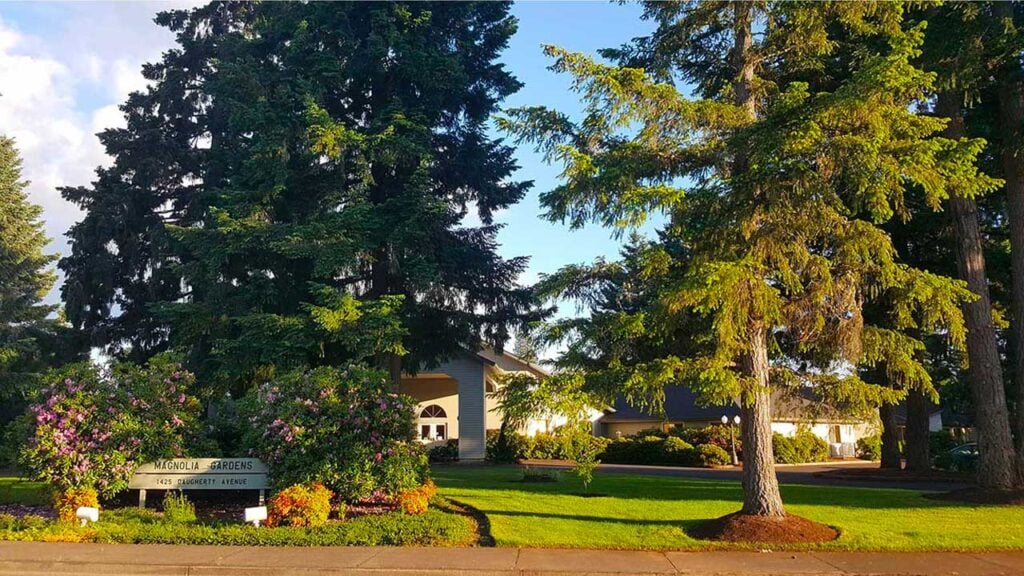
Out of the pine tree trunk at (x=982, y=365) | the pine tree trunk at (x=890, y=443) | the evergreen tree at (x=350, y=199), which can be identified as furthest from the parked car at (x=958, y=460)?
the evergreen tree at (x=350, y=199)

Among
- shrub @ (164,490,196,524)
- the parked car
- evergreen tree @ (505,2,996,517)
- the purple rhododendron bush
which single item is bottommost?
the parked car

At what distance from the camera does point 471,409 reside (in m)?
32.8

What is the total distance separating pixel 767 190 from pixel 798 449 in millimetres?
29713

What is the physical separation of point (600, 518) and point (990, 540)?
5778mm

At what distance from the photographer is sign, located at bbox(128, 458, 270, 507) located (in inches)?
534

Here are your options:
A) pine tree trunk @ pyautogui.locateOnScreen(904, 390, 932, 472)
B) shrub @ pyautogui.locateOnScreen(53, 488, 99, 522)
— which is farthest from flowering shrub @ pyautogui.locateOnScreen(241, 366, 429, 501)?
pine tree trunk @ pyautogui.locateOnScreen(904, 390, 932, 472)

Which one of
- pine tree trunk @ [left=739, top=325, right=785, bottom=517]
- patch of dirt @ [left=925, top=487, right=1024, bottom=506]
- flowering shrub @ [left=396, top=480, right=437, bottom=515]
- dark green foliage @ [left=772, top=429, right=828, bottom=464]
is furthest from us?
dark green foliage @ [left=772, top=429, right=828, bottom=464]

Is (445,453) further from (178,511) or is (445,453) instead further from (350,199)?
(178,511)

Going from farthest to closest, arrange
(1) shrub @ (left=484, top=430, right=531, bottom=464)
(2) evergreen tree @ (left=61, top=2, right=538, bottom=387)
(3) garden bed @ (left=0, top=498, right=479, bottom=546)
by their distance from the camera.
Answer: (1) shrub @ (left=484, top=430, right=531, bottom=464) → (2) evergreen tree @ (left=61, top=2, right=538, bottom=387) → (3) garden bed @ (left=0, top=498, right=479, bottom=546)

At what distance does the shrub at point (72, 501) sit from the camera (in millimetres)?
12445

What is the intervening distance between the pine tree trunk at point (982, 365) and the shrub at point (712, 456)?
53.3 feet

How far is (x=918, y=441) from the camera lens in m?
25.2

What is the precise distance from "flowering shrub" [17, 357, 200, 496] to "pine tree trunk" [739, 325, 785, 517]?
10.2m

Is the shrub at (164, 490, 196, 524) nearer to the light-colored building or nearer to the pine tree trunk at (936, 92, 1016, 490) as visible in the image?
the pine tree trunk at (936, 92, 1016, 490)
